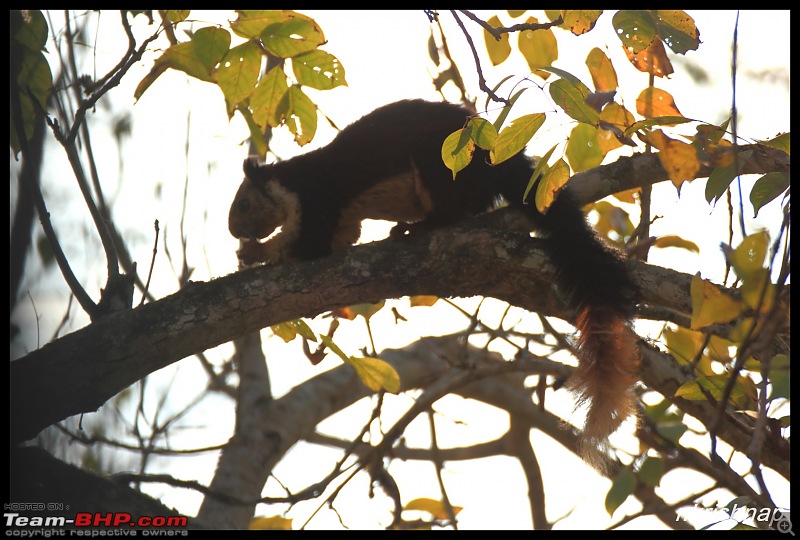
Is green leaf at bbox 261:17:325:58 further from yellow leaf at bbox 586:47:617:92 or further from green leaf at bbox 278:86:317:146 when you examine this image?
yellow leaf at bbox 586:47:617:92

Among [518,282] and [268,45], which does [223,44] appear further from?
[518,282]

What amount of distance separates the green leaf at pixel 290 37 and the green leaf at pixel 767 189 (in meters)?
1.83

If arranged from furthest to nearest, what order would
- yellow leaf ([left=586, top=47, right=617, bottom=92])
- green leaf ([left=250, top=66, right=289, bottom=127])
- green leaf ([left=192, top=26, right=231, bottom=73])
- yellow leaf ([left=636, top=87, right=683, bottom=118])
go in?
yellow leaf ([left=586, top=47, right=617, bottom=92]) < green leaf ([left=250, top=66, right=289, bottom=127]) < green leaf ([left=192, top=26, right=231, bottom=73]) < yellow leaf ([left=636, top=87, right=683, bottom=118])

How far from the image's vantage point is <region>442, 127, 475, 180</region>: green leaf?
254 cm

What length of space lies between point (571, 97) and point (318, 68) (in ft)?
4.01

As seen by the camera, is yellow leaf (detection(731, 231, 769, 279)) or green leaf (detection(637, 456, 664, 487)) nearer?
yellow leaf (detection(731, 231, 769, 279))

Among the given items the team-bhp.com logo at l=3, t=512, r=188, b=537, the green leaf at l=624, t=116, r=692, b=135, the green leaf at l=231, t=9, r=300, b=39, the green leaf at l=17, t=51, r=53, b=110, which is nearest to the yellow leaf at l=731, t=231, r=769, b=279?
the green leaf at l=624, t=116, r=692, b=135

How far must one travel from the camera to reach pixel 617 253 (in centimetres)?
394

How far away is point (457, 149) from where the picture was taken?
8.38 ft

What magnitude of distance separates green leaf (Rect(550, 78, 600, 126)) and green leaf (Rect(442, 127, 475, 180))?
325mm

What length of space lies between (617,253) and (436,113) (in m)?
1.69

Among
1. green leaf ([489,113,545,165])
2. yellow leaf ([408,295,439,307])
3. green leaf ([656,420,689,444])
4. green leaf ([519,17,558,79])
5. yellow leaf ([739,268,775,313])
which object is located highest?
green leaf ([519,17,558,79])

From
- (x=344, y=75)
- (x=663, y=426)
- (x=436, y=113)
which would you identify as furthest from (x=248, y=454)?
(x=663, y=426)

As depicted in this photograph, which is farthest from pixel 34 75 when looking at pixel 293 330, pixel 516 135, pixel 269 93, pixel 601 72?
pixel 601 72
